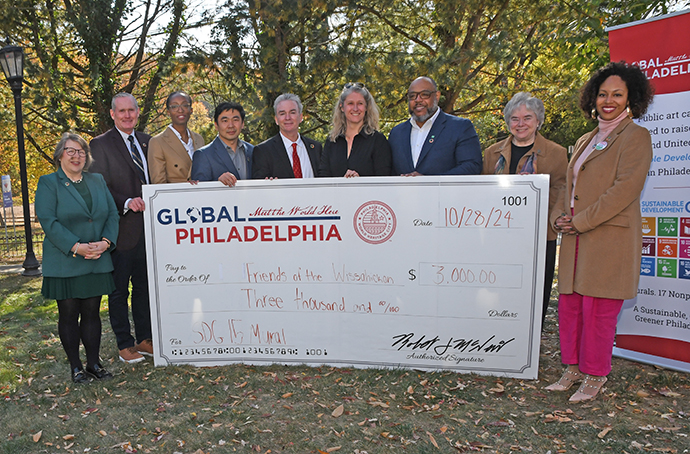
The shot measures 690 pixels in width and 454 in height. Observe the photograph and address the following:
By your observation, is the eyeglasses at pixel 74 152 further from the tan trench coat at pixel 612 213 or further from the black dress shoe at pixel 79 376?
the tan trench coat at pixel 612 213

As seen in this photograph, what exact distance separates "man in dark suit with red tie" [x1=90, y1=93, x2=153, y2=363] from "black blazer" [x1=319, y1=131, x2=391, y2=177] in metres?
1.64

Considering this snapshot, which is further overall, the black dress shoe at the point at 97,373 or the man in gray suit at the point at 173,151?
the man in gray suit at the point at 173,151

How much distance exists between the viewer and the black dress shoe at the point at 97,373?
3.94 metres

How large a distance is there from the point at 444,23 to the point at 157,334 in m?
6.97

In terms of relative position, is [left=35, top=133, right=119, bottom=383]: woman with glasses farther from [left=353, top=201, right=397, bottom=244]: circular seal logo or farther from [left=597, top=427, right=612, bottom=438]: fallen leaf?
[left=597, top=427, right=612, bottom=438]: fallen leaf

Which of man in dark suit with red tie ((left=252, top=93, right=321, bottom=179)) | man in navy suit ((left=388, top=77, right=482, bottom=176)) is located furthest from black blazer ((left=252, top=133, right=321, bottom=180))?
man in navy suit ((left=388, top=77, right=482, bottom=176))

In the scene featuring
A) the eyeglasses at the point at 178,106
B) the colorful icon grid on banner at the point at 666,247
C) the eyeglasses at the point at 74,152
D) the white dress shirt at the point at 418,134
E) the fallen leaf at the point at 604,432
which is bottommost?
the fallen leaf at the point at 604,432

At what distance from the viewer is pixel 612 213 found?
3277 millimetres

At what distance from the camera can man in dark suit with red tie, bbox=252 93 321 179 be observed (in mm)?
4105

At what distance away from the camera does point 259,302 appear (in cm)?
400

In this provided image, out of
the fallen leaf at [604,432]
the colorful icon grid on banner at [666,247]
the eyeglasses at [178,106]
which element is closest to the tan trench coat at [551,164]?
the colorful icon grid on banner at [666,247]

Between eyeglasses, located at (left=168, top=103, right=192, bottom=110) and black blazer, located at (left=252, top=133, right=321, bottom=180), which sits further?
eyeglasses, located at (left=168, top=103, right=192, bottom=110)

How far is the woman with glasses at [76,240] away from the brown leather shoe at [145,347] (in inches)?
22.2

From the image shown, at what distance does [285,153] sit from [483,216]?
1.70 metres
